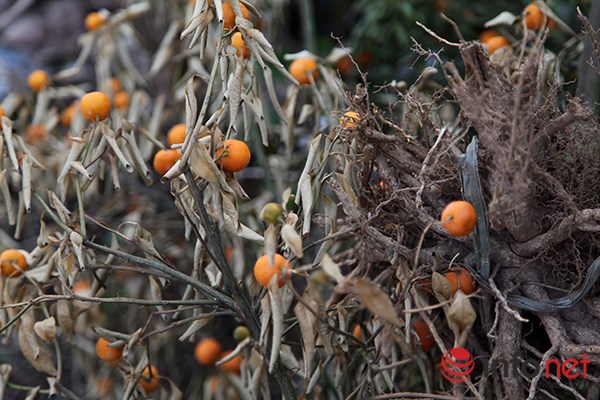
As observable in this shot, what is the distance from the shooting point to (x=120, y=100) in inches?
50.4

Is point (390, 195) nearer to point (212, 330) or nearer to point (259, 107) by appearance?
point (259, 107)

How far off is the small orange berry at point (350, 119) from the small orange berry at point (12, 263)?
16.9 inches

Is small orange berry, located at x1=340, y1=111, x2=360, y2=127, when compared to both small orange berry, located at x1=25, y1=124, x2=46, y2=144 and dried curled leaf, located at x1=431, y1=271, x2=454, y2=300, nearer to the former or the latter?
dried curled leaf, located at x1=431, y1=271, x2=454, y2=300

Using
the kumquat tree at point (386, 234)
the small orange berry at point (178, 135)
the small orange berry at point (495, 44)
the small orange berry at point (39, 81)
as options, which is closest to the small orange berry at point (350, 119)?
the kumquat tree at point (386, 234)

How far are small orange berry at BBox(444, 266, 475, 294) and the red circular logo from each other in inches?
2.4

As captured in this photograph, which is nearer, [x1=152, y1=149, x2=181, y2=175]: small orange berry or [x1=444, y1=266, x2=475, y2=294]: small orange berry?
[x1=444, y1=266, x2=475, y2=294]: small orange berry

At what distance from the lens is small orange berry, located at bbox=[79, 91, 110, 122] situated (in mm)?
817

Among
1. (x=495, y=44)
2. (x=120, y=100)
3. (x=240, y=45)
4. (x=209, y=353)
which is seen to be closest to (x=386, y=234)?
(x=240, y=45)

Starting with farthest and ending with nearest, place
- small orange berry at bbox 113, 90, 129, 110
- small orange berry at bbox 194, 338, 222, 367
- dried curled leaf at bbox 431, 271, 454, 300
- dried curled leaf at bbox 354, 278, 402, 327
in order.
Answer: small orange berry at bbox 113, 90, 129, 110, small orange berry at bbox 194, 338, 222, 367, dried curled leaf at bbox 431, 271, 454, 300, dried curled leaf at bbox 354, 278, 402, 327

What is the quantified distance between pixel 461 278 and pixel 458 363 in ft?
0.29

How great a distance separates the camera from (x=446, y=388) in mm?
838

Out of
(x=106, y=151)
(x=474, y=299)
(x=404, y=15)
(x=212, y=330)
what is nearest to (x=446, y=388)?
(x=474, y=299)

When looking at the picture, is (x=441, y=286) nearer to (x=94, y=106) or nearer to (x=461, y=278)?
(x=461, y=278)

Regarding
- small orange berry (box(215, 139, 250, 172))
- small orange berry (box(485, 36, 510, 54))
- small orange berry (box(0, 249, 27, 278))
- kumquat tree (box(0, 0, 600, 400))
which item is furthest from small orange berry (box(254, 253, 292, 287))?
small orange berry (box(485, 36, 510, 54))
